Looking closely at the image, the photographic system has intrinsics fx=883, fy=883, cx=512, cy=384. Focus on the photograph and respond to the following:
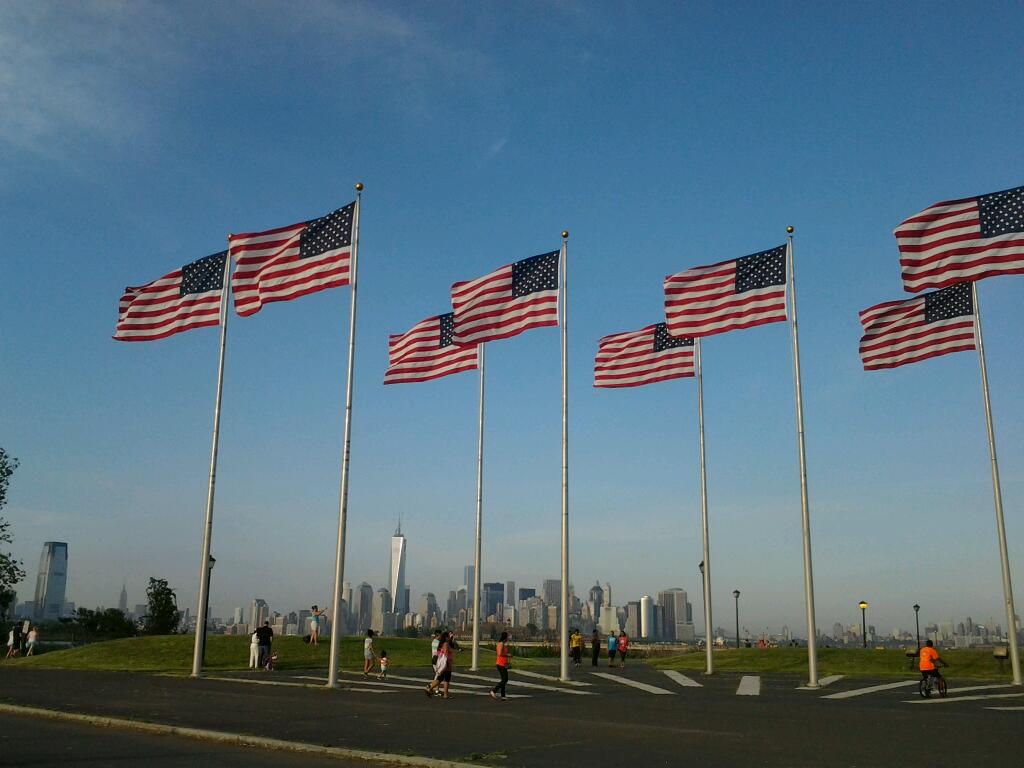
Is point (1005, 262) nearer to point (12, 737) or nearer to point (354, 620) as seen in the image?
point (12, 737)

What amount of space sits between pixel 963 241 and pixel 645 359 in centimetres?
1062

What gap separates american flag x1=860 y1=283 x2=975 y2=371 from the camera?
89.9ft

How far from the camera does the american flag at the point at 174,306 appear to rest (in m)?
29.5

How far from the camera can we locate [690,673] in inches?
1287

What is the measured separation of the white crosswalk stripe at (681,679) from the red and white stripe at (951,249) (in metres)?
13.5

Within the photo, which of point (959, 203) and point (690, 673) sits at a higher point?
point (959, 203)

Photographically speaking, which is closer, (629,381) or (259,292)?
(259,292)

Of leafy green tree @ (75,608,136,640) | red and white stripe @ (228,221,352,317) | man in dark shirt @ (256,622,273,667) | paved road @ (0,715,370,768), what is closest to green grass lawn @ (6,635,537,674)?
man in dark shirt @ (256,622,273,667)

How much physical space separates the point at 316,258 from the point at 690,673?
20.1 meters

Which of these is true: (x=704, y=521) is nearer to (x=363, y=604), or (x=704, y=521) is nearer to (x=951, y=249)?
(x=951, y=249)

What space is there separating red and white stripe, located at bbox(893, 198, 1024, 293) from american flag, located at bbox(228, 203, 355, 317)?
16.7m

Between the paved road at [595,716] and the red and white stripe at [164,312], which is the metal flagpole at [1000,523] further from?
the red and white stripe at [164,312]

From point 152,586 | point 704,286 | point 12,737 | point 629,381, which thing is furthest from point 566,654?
point 152,586

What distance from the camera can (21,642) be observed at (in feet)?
159
